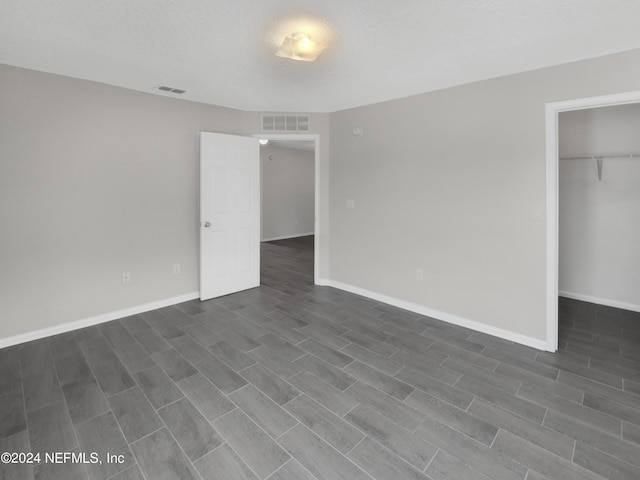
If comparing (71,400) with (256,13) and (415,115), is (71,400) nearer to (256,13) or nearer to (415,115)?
(256,13)

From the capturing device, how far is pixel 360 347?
2.91 meters

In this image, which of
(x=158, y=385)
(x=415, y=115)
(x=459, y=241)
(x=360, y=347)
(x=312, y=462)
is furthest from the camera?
(x=415, y=115)

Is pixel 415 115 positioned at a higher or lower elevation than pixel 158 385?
higher

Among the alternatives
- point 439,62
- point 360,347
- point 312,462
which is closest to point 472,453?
point 312,462

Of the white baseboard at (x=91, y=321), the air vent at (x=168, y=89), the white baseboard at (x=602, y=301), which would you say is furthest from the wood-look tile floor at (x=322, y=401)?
the air vent at (x=168, y=89)

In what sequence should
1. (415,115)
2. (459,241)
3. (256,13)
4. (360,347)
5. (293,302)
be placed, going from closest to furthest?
(256,13) → (360,347) → (459,241) → (415,115) → (293,302)

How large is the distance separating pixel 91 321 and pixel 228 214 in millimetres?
1898

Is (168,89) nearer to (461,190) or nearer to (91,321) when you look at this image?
(91,321)

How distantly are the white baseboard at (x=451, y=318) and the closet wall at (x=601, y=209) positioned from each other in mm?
1866

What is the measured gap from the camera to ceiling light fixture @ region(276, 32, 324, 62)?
2.28m

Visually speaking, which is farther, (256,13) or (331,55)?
(331,55)

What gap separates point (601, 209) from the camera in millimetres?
3902

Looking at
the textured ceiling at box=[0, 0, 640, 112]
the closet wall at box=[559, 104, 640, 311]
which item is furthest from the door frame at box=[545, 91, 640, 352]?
the closet wall at box=[559, 104, 640, 311]

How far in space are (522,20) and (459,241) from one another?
6.39 feet
